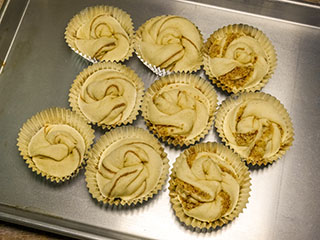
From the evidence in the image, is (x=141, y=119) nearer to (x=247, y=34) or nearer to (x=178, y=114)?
(x=178, y=114)

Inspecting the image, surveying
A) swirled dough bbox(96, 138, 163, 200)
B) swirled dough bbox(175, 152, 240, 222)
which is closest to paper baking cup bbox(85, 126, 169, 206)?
swirled dough bbox(96, 138, 163, 200)

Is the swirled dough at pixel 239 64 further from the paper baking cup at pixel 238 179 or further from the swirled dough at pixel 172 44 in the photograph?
the paper baking cup at pixel 238 179

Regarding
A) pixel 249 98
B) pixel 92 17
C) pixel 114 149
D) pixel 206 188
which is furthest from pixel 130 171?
pixel 92 17

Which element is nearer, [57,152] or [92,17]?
[57,152]

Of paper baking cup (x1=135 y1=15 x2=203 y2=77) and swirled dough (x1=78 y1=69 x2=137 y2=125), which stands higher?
paper baking cup (x1=135 y1=15 x2=203 y2=77)

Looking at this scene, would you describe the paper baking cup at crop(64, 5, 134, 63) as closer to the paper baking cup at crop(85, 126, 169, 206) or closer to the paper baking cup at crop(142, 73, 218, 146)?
the paper baking cup at crop(142, 73, 218, 146)

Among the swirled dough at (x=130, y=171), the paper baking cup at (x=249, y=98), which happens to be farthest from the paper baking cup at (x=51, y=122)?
the paper baking cup at (x=249, y=98)

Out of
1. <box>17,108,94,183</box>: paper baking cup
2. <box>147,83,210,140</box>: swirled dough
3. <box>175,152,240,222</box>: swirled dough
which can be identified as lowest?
<box>175,152,240,222</box>: swirled dough
